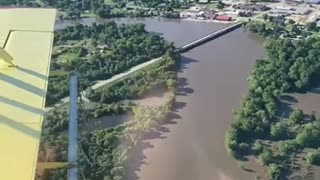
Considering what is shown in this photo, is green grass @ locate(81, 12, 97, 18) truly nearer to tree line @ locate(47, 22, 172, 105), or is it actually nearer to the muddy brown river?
the muddy brown river

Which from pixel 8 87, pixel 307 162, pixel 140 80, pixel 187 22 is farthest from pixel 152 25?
pixel 8 87

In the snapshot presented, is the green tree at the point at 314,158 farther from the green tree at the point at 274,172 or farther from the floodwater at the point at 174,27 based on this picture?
the floodwater at the point at 174,27

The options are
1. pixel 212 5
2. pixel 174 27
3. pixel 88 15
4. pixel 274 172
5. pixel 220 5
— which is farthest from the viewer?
pixel 212 5

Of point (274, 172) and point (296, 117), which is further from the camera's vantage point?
point (296, 117)

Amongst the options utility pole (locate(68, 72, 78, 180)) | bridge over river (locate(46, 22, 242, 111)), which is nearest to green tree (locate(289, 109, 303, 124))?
bridge over river (locate(46, 22, 242, 111))

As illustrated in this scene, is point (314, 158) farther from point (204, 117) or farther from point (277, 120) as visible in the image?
point (204, 117)

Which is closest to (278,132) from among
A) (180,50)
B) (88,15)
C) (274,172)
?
(274,172)

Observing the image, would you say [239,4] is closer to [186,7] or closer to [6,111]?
[186,7]

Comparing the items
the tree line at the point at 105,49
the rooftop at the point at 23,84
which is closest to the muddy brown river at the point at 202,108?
the tree line at the point at 105,49
